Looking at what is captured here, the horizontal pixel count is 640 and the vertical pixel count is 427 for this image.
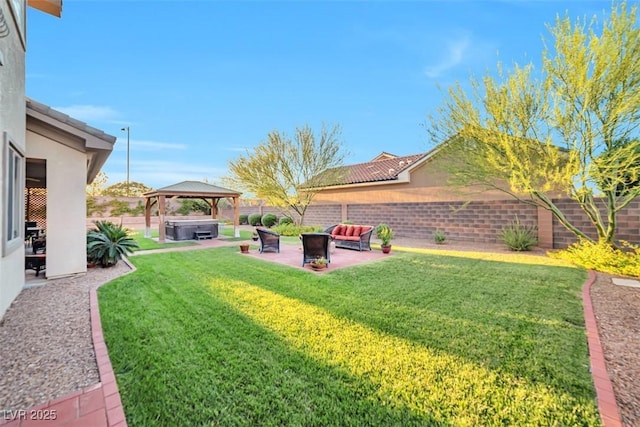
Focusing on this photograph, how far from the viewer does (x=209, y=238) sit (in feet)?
54.6

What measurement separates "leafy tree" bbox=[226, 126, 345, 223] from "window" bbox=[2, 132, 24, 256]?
1316 centimetres

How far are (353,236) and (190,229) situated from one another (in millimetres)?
10120

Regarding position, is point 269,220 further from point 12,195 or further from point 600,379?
point 600,379

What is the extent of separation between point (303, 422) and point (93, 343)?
10.7 feet

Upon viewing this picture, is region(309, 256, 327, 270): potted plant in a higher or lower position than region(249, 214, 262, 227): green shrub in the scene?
lower

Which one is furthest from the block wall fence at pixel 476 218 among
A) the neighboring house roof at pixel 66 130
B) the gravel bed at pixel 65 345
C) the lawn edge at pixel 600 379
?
the neighboring house roof at pixel 66 130

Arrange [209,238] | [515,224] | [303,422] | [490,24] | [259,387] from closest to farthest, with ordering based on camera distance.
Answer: [303,422], [259,387], [490,24], [515,224], [209,238]

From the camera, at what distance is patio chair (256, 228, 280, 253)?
1101 centimetres

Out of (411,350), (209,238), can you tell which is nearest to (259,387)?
(411,350)

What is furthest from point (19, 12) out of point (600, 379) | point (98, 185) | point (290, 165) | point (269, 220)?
point (98, 185)

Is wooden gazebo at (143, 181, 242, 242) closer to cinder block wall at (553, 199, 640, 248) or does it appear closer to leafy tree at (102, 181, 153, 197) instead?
cinder block wall at (553, 199, 640, 248)

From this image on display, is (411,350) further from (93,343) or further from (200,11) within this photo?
(200,11)

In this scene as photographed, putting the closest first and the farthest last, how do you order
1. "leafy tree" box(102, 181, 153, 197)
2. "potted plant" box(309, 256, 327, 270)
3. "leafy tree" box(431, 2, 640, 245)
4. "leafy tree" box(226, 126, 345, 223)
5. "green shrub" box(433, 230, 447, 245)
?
"leafy tree" box(431, 2, 640, 245) < "potted plant" box(309, 256, 327, 270) < "green shrub" box(433, 230, 447, 245) < "leafy tree" box(226, 126, 345, 223) < "leafy tree" box(102, 181, 153, 197)

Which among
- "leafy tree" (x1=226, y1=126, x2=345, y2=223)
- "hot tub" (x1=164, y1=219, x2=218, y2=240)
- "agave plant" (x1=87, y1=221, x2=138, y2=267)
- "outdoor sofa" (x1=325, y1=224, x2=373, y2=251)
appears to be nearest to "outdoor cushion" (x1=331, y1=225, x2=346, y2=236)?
"outdoor sofa" (x1=325, y1=224, x2=373, y2=251)
